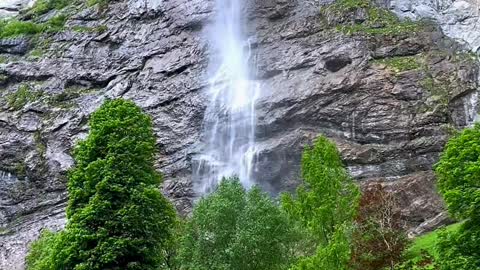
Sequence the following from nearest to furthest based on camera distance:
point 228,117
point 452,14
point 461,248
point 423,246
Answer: point 461,248 < point 423,246 < point 228,117 < point 452,14

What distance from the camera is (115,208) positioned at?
85.7 feet

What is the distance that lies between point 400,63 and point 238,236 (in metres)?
25.9

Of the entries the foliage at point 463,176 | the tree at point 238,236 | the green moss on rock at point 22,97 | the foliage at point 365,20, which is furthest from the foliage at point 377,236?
the green moss on rock at point 22,97

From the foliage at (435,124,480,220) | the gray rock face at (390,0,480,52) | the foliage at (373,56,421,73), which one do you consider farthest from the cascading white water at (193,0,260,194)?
the foliage at (435,124,480,220)

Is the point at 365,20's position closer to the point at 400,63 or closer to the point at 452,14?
the point at 400,63

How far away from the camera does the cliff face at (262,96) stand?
41.7m

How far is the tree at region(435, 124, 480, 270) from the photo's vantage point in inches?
807

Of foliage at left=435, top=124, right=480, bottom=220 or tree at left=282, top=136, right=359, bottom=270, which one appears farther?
tree at left=282, top=136, right=359, bottom=270

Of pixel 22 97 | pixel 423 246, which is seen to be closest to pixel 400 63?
pixel 423 246

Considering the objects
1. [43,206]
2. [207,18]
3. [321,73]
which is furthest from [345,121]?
[43,206]

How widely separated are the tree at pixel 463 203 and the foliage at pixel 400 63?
21976 mm

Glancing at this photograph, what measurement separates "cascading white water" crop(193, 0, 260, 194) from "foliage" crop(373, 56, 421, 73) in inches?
369

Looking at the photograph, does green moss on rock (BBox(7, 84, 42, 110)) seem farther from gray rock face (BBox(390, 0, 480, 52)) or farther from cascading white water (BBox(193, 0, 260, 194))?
gray rock face (BBox(390, 0, 480, 52))

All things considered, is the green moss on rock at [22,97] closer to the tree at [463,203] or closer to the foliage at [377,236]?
the foliage at [377,236]
